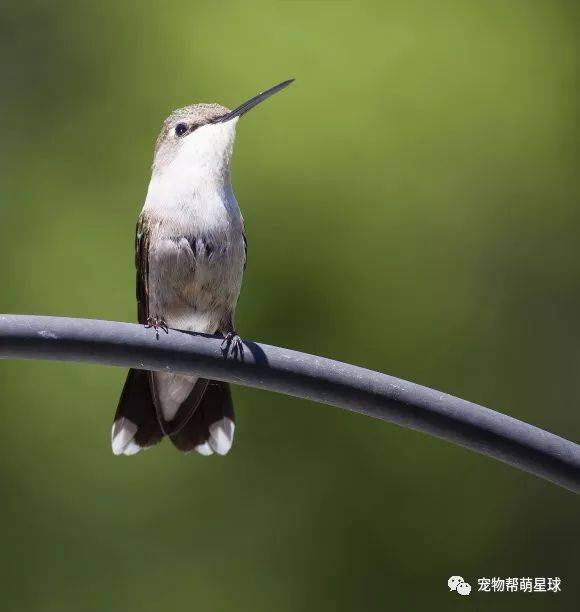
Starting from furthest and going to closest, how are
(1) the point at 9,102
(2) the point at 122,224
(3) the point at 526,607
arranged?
(1) the point at 9,102, (2) the point at 122,224, (3) the point at 526,607

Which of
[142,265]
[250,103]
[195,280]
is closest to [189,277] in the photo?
[195,280]

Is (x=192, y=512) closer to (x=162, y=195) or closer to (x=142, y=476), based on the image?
(x=142, y=476)

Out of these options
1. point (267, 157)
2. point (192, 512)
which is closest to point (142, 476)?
point (192, 512)

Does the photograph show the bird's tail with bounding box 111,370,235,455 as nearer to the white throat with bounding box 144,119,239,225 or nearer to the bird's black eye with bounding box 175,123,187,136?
the white throat with bounding box 144,119,239,225

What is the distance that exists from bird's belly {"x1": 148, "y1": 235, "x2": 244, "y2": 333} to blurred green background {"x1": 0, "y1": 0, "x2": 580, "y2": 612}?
230 cm

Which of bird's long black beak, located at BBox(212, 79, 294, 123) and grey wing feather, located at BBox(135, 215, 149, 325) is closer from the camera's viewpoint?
bird's long black beak, located at BBox(212, 79, 294, 123)

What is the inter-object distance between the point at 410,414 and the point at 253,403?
168 inches

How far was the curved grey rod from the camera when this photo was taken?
2178mm

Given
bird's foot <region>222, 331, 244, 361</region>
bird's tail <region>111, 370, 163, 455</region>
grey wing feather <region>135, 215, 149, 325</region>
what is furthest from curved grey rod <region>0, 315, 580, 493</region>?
grey wing feather <region>135, 215, 149, 325</region>

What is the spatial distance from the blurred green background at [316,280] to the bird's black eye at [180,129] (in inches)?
88.6

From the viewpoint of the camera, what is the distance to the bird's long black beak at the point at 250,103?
3.55m

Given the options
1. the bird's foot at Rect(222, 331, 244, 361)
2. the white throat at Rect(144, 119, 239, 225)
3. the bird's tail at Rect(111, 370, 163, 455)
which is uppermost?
the white throat at Rect(144, 119, 239, 225)

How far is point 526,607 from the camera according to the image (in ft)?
20.4

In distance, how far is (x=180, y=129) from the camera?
411 centimetres
